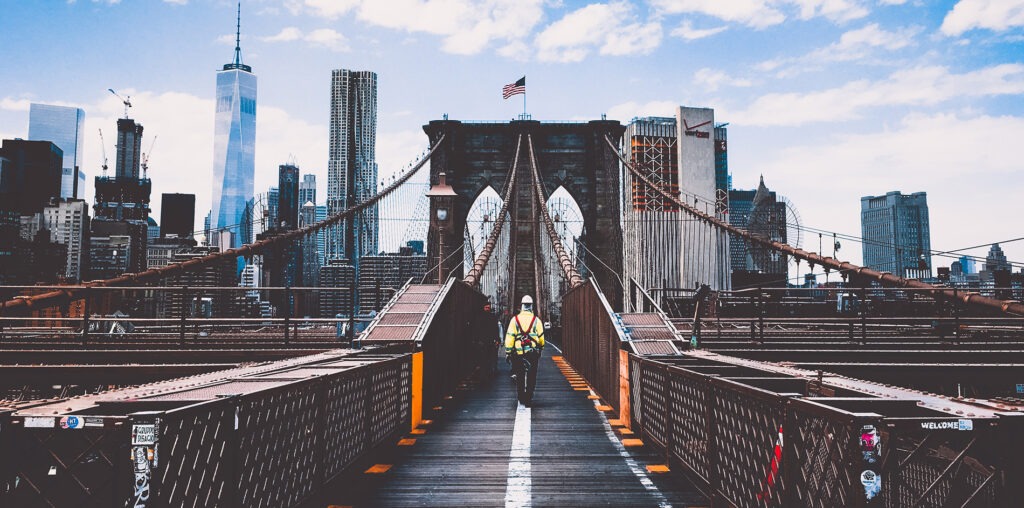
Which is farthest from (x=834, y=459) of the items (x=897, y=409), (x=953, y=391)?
(x=953, y=391)

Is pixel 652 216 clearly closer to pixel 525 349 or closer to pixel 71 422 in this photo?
pixel 525 349

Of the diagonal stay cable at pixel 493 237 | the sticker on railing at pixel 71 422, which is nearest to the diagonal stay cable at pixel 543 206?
the diagonal stay cable at pixel 493 237

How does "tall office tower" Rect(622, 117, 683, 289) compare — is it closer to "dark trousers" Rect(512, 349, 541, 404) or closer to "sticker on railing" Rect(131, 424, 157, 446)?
"dark trousers" Rect(512, 349, 541, 404)

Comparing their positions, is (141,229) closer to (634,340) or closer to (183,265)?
(183,265)

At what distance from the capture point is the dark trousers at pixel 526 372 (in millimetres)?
10344

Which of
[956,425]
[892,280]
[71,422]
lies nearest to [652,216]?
[892,280]

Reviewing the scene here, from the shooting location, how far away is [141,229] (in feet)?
547

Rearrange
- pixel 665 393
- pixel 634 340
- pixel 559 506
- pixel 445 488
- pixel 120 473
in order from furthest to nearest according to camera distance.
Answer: pixel 634 340 → pixel 665 393 → pixel 445 488 → pixel 559 506 → pixel 120 473

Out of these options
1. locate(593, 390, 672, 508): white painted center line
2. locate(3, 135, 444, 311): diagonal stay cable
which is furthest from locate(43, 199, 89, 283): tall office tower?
locate(593, 390, 672, 508): white painted center line

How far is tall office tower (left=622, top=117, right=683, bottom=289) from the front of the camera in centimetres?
9006

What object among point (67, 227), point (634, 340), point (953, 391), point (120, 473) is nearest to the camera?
point (120, 473)

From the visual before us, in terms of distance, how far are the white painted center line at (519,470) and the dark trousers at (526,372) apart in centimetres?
101

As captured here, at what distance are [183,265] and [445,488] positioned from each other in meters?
17.0

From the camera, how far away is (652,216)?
9888 centimetres
